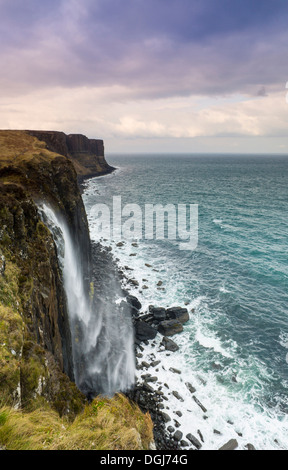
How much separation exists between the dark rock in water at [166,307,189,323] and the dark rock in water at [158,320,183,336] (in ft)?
2.68

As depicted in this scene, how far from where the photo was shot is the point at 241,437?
50.4ft

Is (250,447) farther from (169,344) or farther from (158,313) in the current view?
(158,313)

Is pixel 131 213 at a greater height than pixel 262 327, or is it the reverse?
pixel 131 213

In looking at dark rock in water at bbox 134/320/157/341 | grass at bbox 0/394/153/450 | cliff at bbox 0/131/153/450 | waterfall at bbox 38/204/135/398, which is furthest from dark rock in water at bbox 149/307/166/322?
grass at bbox 0/394/153/450

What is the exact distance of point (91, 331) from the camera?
21.7 meters

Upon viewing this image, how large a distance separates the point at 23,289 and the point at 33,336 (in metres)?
2.01

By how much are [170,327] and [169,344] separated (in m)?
1.98

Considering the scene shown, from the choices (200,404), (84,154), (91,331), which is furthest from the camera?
(84,154)

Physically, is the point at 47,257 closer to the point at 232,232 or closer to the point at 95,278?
the point at 95,278

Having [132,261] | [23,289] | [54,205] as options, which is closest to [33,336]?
[23,289]

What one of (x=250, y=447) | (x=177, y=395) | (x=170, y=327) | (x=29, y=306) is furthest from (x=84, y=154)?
(x=250, y=447)

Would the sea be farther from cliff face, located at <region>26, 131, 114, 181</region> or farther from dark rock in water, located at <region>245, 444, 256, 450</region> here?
cliff face, located at <region>26, 131, 114, 181</region>

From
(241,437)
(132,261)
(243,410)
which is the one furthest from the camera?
(132,261)

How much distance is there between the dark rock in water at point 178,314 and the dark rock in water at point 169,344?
2.91m
